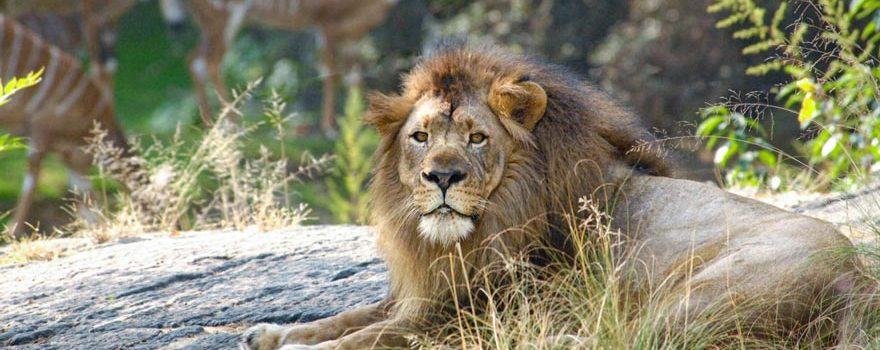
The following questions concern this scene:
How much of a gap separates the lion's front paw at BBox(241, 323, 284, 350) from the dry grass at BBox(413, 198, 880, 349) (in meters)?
0.46

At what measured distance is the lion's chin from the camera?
3.90 meters

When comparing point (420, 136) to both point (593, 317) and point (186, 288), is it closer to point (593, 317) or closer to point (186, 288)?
point (593, 317)

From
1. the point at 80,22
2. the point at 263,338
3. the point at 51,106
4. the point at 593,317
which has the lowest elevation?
the point at 51,106

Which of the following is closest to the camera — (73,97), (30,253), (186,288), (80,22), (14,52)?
(186,288)

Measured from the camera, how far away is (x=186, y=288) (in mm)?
4965

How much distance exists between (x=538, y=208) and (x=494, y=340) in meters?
0.47

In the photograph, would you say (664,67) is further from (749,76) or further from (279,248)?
(279,248)

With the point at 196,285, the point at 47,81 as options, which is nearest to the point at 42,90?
the point at 47,81

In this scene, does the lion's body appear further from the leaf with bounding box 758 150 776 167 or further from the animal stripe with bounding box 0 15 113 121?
the animal stripe with bounding box 0 15 113 121

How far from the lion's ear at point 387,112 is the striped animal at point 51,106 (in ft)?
26.9

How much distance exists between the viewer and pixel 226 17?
15.6 meters

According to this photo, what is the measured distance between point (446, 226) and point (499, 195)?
201mm

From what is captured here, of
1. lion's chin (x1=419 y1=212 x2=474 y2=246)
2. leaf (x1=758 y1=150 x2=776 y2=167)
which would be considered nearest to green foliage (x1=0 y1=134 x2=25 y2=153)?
lion's chin (x1=419 y1=212 x2=474 y2=246)

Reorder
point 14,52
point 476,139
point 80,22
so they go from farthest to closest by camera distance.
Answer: point 80,22
point 14,52
point 476,139
